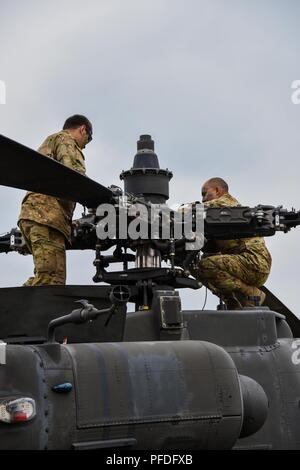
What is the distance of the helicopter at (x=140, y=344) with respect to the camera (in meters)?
5.47

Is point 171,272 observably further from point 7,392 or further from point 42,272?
point 7,392

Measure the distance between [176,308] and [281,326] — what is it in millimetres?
1272

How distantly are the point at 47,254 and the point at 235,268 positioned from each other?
70.4 inches

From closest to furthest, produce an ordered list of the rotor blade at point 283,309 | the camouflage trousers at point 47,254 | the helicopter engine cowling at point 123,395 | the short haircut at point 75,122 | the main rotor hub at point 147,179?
the helicopter engine cowling at point 123,395 < the camouflage trousers at point 47,254 < the main rotor hub at point 147,179 < the short haircut at point 75,122 < the rotor blade at point 283,309

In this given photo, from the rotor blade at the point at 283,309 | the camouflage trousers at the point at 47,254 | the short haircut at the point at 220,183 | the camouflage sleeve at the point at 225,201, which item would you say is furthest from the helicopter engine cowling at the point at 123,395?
the short haircut at the point at 220,183

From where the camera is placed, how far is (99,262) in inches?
306

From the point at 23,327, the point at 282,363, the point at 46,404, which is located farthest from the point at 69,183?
the point at 282,363

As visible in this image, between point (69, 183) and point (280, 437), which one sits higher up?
point (69, 183)

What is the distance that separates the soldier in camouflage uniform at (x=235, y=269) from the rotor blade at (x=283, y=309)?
0.31 m

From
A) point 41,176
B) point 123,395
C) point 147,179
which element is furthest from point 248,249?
point 123,395

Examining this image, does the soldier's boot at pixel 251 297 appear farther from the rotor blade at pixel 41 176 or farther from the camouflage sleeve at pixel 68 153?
the rotor blade at pixel 41 176

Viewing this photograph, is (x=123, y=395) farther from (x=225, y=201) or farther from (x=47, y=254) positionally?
(x=225, y=201)

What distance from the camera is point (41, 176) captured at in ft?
20.4

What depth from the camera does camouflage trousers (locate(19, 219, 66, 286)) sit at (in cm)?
779
